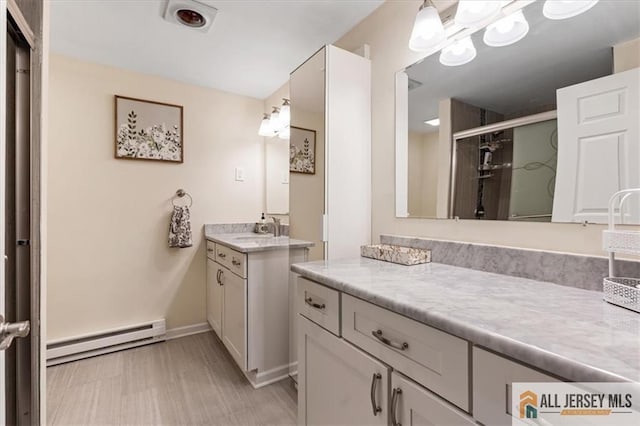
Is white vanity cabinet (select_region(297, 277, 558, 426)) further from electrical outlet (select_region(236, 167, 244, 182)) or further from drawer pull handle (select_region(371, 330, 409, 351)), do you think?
electrical outlet (select_region(236, 167, 244, 182))

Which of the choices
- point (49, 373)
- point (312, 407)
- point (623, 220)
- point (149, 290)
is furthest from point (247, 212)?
point (623, 220)

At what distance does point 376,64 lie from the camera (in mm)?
1661

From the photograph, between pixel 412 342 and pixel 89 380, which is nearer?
pixel 412 342

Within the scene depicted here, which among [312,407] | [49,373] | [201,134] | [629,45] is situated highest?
[201,134]

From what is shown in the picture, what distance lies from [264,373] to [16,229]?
1450mm

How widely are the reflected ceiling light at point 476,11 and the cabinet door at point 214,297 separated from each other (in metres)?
2.13

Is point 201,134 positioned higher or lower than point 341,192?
higher

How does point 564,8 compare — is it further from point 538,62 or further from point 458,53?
point 458,53

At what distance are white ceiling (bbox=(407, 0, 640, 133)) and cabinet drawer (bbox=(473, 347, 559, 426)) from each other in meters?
0.91

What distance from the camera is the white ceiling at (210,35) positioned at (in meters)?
1.65

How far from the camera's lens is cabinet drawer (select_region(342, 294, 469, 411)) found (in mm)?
666

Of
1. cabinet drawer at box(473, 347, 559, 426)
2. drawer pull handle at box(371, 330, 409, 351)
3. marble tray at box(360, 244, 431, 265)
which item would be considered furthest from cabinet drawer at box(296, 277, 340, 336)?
cabinet drawer at box(473, 347, 559, 426)

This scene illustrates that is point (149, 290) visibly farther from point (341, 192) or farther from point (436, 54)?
point (436, 54)

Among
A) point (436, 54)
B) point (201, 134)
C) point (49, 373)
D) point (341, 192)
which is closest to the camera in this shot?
point (436, 54)
